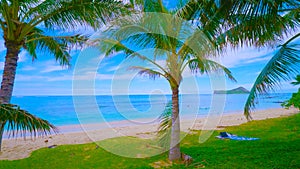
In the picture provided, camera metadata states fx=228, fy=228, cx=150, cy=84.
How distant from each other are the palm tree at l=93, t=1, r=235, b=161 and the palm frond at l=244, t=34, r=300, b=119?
3.61ft

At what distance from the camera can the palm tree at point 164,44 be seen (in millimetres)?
4906

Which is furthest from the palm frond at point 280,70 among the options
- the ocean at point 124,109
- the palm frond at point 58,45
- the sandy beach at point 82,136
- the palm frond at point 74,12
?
the sandy beach at point 82,136

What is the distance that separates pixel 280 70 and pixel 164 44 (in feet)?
8.22

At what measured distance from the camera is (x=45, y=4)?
4020 mm

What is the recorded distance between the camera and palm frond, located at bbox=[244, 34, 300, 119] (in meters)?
3.77

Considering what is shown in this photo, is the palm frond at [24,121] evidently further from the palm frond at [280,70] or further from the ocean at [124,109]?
the palm frond at [280,70]

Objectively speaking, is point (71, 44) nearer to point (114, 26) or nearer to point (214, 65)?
point (114, 26)

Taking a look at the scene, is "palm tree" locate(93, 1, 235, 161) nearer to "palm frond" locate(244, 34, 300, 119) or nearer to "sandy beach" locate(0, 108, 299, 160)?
"palm frond" locate(244, 34, 300, 119)

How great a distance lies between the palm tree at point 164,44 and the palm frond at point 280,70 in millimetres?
1101

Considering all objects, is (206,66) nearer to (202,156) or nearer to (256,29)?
(256,29)

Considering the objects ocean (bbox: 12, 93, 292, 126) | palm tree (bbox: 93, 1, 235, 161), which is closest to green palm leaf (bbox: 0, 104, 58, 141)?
ocean (bbox: 12, 93, 292, 126)

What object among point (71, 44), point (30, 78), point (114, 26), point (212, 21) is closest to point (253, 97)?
point (212, 21)

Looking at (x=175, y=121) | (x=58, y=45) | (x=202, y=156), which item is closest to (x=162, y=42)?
(x=175, y=121)

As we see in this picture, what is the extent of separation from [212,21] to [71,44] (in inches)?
118
